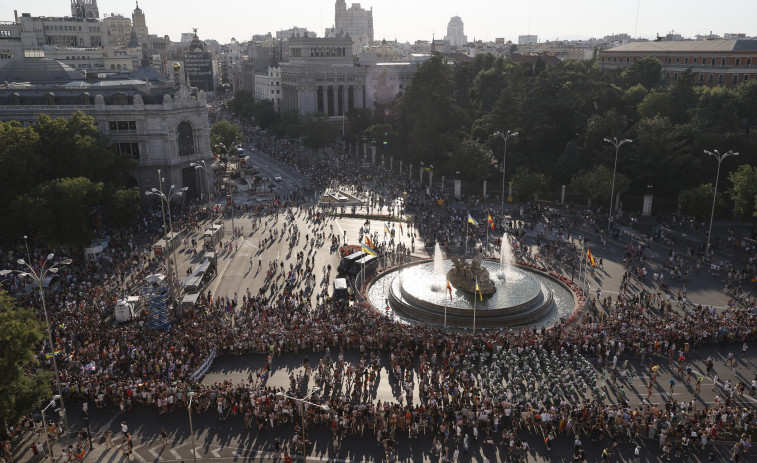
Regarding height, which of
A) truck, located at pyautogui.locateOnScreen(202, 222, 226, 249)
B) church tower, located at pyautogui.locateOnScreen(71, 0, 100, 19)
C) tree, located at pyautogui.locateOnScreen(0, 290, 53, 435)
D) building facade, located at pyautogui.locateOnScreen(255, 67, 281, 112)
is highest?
church tower, located at pyautogui.locateOnScreen(71, 0, 100, 19)

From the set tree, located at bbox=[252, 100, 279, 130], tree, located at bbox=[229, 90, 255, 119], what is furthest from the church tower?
tree, located at bbox=[252, 100, 279, 130]

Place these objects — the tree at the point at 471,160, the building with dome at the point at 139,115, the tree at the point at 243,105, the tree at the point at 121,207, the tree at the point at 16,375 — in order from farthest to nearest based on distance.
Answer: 1. the tree at the point at 243,105
2. the tree at the point at 471,160
3. the building with dome at the point at 139,115
4. the tree at the point at 121,207
5. the tree at the point at 16,375

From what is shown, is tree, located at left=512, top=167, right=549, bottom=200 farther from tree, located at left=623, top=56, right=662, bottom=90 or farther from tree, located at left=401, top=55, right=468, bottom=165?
tree, located at left=623, top=56, right=662, bottom=90

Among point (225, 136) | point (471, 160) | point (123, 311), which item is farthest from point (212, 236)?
point (225, 136)

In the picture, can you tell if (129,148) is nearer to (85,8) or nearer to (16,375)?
(16,375)

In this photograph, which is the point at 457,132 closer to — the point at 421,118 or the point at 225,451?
the point at 421,118

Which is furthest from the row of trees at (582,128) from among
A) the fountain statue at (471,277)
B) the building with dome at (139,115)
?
the building with dome at (139,115)

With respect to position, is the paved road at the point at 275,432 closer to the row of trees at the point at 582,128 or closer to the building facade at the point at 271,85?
the row of trees at the point at 582,128
